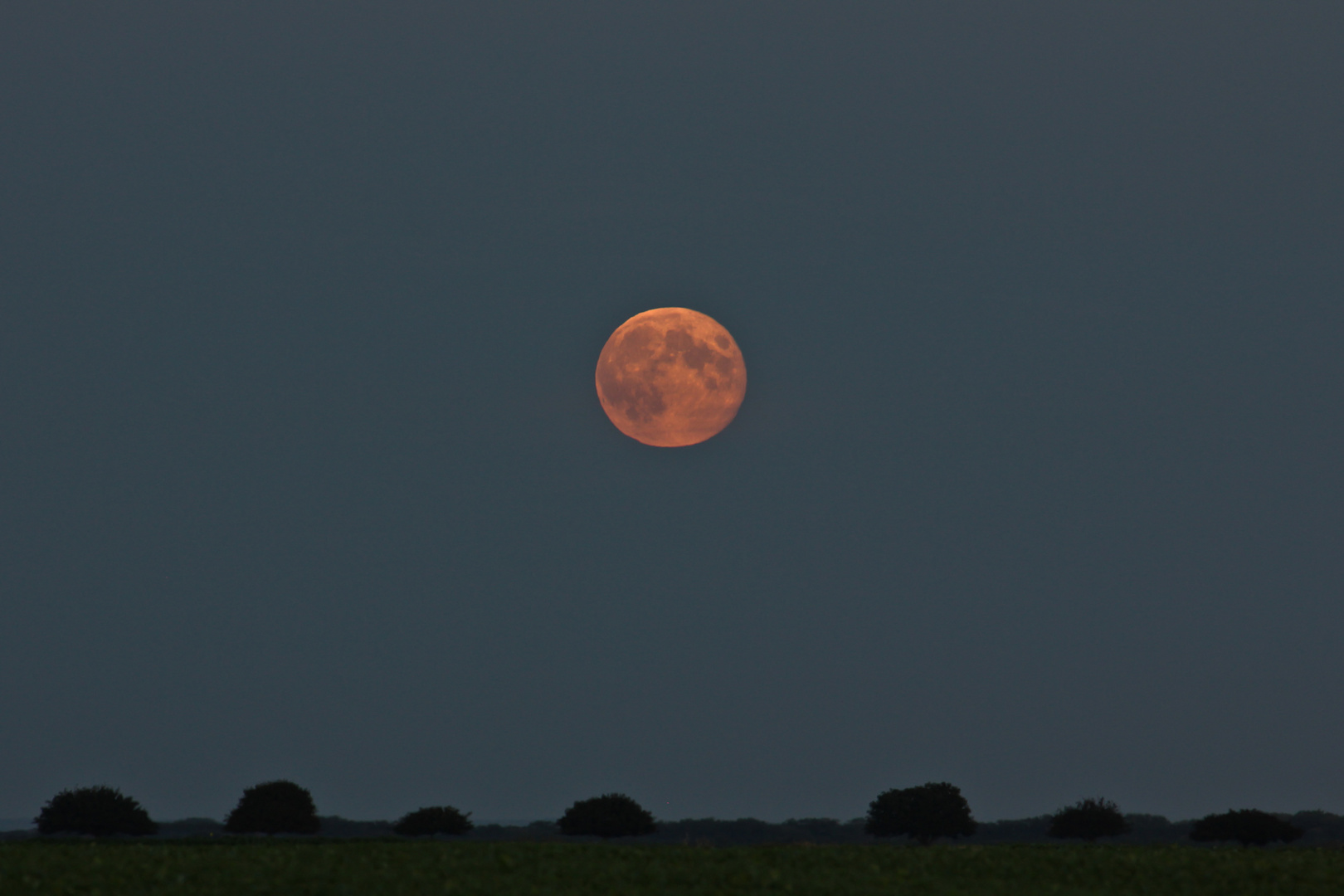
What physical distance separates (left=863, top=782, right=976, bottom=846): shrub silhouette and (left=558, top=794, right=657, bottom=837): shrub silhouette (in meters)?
11.0

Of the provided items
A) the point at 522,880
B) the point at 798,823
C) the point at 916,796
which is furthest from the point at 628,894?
the point at 798,823

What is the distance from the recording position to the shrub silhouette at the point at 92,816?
53500 millimetres

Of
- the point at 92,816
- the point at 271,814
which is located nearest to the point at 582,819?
the point at 271,814

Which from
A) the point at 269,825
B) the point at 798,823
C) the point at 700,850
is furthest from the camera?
the point at 798,823

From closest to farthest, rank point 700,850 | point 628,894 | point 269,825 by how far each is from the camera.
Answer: point 628,894 < point 700,850 < point 269,825

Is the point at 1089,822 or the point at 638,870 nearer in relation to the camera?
the point at 638,870

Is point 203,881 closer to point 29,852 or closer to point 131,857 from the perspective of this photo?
point 131,857

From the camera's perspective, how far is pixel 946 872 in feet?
111

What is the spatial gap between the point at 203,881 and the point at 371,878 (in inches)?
165

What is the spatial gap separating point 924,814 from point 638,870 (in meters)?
28.5

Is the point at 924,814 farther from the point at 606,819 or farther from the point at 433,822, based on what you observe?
the point at 433,822

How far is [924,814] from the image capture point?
184 ft

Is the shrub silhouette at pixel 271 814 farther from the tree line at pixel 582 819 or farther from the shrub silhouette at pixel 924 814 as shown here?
the shrub silhouette at pixel 924 814

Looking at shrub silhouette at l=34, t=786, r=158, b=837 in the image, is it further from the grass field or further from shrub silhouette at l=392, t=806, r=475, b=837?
the grass field
